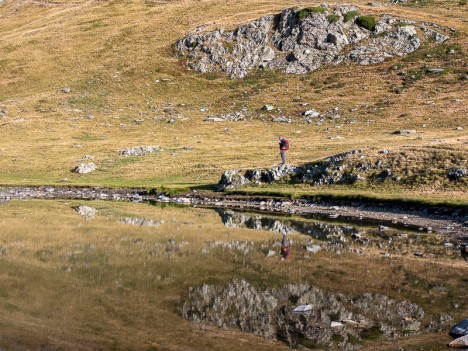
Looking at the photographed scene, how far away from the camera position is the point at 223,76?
116562 mm

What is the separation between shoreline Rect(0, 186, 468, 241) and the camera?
127 feet

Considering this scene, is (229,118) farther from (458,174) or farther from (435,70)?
(458,174)

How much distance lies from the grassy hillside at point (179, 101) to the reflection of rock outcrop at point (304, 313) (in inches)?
1134

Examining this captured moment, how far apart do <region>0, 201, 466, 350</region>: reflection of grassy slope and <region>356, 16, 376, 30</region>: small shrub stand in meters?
90.0

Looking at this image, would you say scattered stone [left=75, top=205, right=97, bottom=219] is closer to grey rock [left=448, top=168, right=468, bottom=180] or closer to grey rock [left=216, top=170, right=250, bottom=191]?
grey rock [left=216, top=170, right=250, bottom=191]

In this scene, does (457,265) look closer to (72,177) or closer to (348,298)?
(348,298)

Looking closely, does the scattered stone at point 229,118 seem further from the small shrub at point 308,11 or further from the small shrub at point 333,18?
the small shrub at point 333,18

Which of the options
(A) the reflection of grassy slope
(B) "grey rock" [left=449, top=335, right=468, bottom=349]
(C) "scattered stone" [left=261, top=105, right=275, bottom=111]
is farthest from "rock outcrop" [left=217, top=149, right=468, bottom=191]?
(C) "scattered stone" [left=261, top=105, right=275, bottom=111]

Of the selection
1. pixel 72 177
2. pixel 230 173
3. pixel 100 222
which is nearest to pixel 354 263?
pixel 100 222

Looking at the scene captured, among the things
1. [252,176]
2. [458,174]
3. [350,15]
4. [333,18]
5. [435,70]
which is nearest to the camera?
[458,174]

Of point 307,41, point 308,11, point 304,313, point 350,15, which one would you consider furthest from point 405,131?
point 304,313

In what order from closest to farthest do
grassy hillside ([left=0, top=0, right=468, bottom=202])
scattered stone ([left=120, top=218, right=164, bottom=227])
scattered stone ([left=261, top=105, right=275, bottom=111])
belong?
scattered stone ([left=120, top=218, right=164, bottom=227]) → grassy hillside ([left=0, top=0, right=468, bottom=202]) → scattered stone ([left=261, top=105, right=275, bottom=111])

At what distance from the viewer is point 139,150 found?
77.4m

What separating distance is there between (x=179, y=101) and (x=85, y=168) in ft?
131
